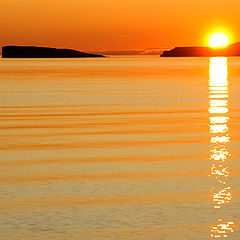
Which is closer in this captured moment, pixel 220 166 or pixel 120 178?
pixel 120 178

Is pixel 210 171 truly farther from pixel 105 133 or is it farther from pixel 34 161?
pixel 105 133

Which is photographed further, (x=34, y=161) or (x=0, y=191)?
(x=34, y=161)

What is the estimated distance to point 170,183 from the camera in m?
14.3

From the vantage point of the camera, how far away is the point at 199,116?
29000 millimetres

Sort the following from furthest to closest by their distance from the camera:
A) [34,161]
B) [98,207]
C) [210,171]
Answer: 1. [34,161]
2. [210,171]
3. [98,207]

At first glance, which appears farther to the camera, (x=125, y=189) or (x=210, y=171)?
(x=210, y=171)

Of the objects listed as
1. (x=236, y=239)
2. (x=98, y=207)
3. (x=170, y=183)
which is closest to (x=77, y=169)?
(x=170, y=183)

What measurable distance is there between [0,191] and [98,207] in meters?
2.25

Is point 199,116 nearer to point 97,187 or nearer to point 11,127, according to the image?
point 11,127

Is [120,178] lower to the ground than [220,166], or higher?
lower

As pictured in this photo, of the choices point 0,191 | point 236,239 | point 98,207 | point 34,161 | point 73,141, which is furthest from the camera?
point 73,141

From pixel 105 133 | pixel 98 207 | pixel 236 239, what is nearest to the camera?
pixel 236 239

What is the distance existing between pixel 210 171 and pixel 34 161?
163 inches

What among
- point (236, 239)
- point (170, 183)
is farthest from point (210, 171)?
point (236, 239)
